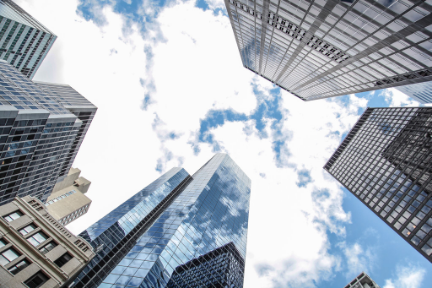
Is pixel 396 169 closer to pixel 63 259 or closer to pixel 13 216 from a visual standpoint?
pixel 63 259

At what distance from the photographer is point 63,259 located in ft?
87.5

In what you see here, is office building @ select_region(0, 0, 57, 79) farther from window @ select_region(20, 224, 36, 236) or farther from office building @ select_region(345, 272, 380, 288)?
office building @ select_region(345, 272, 380, 288)

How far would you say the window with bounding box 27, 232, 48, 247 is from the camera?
84.4ft

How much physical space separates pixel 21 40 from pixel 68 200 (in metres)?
91.1

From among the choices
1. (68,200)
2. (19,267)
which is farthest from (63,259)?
(68,200)

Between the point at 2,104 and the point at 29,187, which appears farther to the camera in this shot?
the point at 29,187

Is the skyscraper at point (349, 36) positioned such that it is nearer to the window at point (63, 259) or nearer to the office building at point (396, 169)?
the office building at point (396, 169)

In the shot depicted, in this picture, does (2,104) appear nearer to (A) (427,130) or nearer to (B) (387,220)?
(B) (387,220)

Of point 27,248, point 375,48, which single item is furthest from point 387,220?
point 27,248

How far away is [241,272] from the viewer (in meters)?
59.0

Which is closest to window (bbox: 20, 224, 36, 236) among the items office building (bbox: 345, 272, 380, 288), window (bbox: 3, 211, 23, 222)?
window (bbox: 3, 211, 23, 222)

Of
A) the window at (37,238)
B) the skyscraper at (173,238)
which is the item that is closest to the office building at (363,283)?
the skyscraper at (173,238)

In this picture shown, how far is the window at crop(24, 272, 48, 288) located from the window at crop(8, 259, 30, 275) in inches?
58.5

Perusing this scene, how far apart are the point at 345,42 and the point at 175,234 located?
158ft
